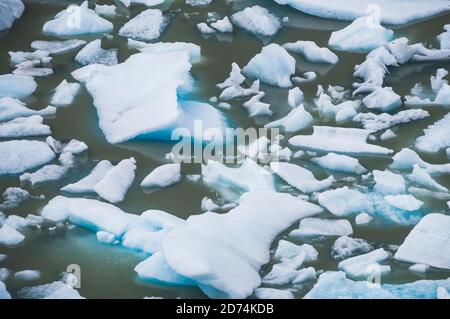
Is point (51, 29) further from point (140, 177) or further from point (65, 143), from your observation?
point (140, 177)

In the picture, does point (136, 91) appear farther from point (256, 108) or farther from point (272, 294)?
point (272, 294)

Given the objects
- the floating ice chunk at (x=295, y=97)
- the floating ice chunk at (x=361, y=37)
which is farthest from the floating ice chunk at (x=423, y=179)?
the floating ice chunk at (x=361, y=37)

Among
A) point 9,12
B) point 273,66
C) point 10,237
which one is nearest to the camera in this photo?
point 10,237

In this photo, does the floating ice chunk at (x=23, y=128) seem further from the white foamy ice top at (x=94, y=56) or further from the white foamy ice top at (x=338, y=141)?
the white foamy ice top at (x=338, y=141)

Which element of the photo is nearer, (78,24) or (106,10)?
(78,24)

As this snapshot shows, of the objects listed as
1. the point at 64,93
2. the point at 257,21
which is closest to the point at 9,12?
the point at 64,93

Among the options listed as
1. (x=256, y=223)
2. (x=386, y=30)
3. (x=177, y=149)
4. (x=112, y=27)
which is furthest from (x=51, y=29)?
(x=256, y=223)
